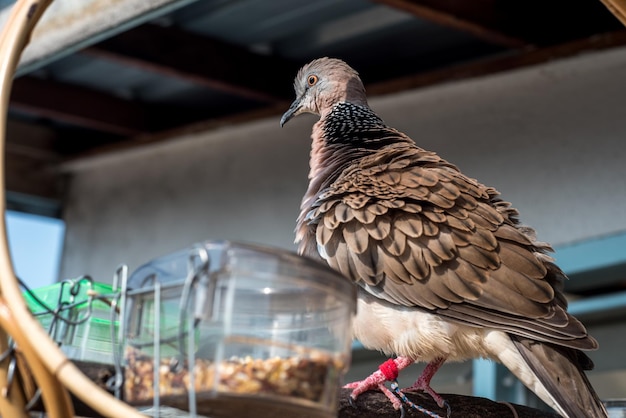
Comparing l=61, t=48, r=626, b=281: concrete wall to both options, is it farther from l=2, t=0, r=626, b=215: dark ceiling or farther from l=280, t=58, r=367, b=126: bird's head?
l=280, t=58, r=367, b=126: bird's head

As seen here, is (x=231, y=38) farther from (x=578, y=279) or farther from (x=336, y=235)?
(x=336, y=235)

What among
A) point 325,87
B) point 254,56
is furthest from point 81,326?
point 254,56

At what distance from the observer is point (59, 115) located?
6164 millimetres

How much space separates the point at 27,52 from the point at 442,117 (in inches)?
89.3

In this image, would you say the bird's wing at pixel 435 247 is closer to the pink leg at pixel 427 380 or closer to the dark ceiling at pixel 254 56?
the pink leg at pixel 427 380

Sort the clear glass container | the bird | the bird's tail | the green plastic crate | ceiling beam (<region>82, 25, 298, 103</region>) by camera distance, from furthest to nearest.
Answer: ceiling beam (<region>82, 25, 298, 103</region>), the bird, the bird's tail, the green plastic crate, the clear glass container

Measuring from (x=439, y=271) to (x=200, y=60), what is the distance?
3.14 meters

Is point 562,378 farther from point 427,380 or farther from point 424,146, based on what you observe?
point 424,146

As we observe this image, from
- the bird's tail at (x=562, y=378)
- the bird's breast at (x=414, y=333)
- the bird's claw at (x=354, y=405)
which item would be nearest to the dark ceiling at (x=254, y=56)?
the bird's breast at (x=414, y=333)

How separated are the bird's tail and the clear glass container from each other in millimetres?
924

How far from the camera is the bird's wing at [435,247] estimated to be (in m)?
2.47

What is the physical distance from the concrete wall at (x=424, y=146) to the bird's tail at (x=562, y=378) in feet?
7.01

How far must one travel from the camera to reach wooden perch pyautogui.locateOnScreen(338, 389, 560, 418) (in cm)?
207

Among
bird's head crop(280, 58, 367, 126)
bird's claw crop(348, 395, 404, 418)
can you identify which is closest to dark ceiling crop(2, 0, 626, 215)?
bird's head crop(280, 58, 367, 126)
